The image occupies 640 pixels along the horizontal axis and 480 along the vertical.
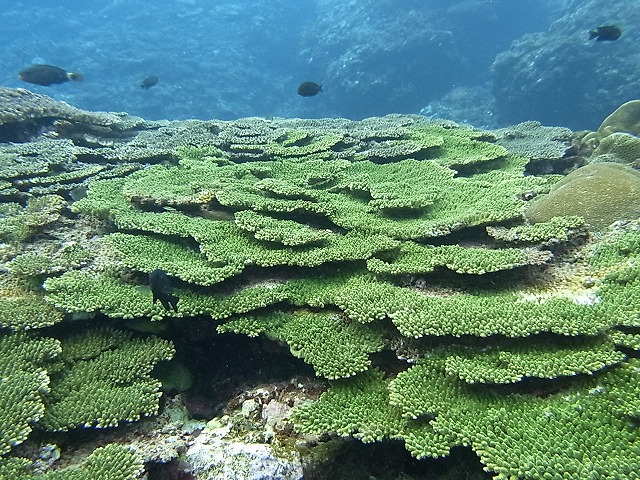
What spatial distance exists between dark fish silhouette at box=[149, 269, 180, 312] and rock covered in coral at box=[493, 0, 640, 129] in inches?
1111

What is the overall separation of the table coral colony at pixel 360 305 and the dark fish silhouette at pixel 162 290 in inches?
2.8

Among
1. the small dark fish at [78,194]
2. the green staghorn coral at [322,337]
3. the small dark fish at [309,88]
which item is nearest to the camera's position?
the green staghorn coral at [322,337]

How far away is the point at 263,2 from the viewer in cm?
5919

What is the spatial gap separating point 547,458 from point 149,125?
Answer: 506 inches

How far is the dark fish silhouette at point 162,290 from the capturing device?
3.88 m

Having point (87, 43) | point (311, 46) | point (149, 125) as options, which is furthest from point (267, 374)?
point (87, 43)

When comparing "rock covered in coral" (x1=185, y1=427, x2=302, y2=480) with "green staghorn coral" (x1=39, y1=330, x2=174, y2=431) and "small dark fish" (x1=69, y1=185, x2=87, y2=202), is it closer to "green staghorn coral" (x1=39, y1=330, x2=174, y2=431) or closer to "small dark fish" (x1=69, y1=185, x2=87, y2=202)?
"green staghorn coral" (x1=39, y1=330, x2=174, y2=431)

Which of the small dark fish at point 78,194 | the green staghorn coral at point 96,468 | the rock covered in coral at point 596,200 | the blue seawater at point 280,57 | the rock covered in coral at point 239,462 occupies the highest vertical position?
the blue seawater at point 280,57

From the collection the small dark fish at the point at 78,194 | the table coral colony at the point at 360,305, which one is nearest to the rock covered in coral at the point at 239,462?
the table coral colony at the point at 360,305

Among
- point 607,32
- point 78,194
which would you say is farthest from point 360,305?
point 607,32

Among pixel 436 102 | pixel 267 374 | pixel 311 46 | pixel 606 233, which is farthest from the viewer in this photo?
pixel 311 46

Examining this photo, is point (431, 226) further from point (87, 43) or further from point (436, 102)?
point (87, 43)

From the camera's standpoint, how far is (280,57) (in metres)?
50.6

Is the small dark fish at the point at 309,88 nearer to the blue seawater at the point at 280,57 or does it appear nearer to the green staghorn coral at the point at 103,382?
the green staghorn coral at the point at 103,382
